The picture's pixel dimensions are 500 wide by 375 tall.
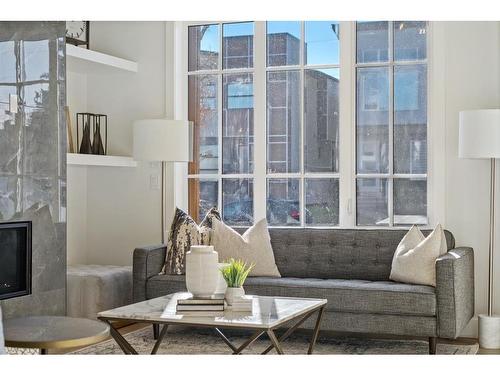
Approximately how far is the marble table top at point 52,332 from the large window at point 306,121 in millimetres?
2495

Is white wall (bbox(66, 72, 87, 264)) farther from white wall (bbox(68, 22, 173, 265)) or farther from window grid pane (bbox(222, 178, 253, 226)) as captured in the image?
window grid pane (bbox(222, 178, 253, 226))

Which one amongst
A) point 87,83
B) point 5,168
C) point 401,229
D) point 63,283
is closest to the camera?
point 5,168

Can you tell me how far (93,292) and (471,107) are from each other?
111 inches

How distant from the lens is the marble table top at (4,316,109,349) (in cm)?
260

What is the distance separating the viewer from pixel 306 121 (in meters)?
5.17

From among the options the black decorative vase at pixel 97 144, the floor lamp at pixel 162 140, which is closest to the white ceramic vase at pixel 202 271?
the floor lamp at pixel 162 140

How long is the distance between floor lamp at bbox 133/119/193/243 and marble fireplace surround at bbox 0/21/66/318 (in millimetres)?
970

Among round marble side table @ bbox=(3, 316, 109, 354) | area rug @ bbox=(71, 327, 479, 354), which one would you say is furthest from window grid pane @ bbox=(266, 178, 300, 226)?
round marble side table @ bbox=(3, 316, 109, 354)

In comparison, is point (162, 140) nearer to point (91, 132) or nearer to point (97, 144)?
point (97, 144)

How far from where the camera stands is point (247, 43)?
17.6 feet
